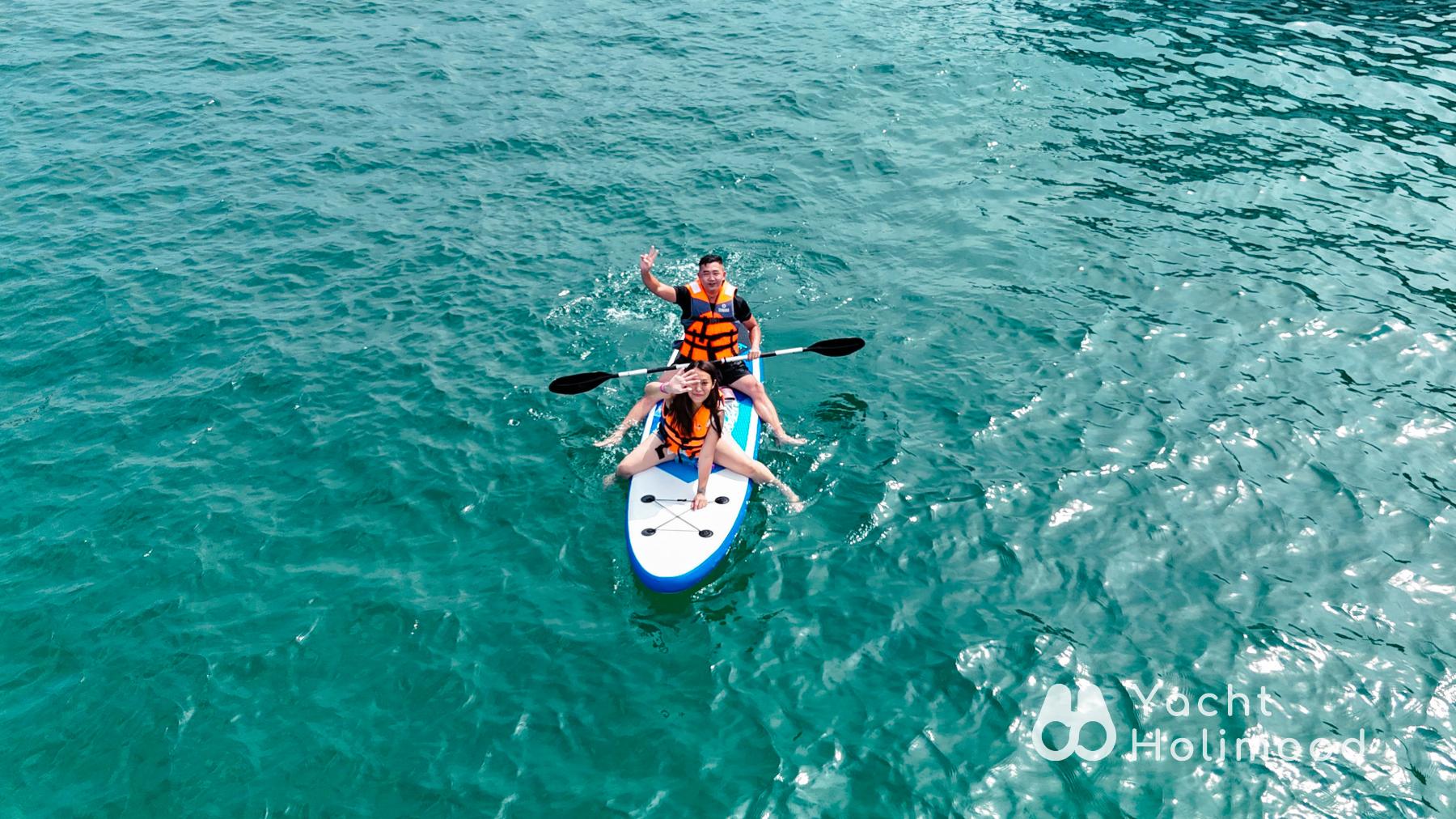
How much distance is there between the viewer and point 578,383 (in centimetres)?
1284

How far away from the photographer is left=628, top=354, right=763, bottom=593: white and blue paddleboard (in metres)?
10.8

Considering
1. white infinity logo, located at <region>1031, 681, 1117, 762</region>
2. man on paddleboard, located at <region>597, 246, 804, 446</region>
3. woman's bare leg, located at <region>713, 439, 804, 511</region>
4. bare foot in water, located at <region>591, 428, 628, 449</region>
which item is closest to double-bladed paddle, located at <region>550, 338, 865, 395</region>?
man on paddleboard, located at <region>597, 246, 804, 446</region>

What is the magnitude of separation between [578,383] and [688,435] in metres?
1.86

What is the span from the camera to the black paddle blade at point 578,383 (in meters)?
12.8

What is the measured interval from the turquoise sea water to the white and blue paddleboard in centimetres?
33

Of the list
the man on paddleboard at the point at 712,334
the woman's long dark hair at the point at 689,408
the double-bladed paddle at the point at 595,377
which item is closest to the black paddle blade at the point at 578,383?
the double-bladed paddle at the point at 595,377

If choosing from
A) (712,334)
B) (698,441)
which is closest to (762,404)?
(712,334)

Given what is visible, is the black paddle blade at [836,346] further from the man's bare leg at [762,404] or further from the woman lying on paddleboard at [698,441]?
the woman lying on paddleboard at [698,441]

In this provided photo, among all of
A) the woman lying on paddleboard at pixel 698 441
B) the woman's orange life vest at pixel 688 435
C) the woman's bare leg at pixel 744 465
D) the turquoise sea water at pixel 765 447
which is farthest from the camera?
the woman's bare leg at pixel 744 465

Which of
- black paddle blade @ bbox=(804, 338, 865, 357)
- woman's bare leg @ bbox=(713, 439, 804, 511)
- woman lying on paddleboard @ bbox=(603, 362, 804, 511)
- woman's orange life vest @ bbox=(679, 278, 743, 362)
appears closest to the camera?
woman lying on paddleboard @ bbox=(603, 362, 804, 511)

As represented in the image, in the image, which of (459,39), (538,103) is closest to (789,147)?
(538,103)

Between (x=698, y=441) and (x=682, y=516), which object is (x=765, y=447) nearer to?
(x=698, y=441)

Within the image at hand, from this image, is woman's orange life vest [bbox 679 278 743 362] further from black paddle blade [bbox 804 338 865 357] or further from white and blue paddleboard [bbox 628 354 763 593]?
black paddle blade [bbox 804 338 865 357]

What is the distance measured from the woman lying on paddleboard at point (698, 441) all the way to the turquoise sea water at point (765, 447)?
26.5 inches
